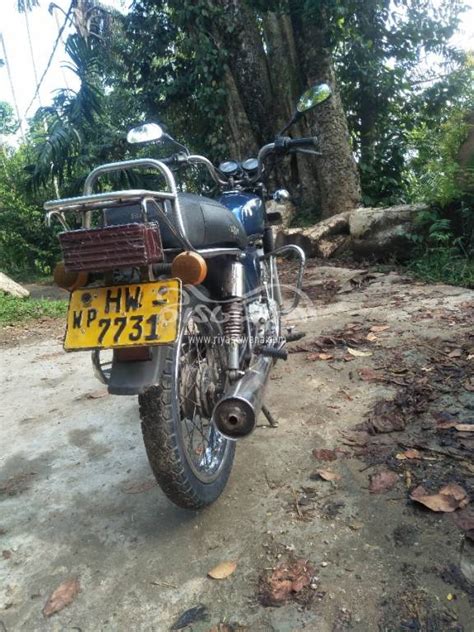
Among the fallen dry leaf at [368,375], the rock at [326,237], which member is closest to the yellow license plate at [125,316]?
Result: the fallen dry leaf at [368,375]

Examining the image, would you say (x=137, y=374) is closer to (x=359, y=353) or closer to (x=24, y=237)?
(x=359, y=353)

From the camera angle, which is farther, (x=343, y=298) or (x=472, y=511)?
(x=343, y=298)

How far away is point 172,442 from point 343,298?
3.62 m

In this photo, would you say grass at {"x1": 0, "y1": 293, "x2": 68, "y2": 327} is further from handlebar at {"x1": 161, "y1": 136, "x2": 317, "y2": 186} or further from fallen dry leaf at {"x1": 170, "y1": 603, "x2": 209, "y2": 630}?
fallen dry leaf at {"x1": 170, "y1": 603, "x2": 209, "y2": 630}

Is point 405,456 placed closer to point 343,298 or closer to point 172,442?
point 172,442

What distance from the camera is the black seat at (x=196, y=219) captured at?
5.76 ft

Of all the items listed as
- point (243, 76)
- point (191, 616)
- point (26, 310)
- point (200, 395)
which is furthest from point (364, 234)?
point (191, 616)

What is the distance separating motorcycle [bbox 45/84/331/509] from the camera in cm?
157

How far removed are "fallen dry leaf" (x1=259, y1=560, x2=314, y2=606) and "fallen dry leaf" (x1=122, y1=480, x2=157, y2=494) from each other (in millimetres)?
768

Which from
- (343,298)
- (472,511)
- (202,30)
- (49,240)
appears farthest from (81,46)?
(472,511)

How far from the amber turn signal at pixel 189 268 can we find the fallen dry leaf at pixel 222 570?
0.96 m

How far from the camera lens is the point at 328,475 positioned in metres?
2.04

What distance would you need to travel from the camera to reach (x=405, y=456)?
81.4 inches

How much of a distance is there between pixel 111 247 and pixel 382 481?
1367mm
